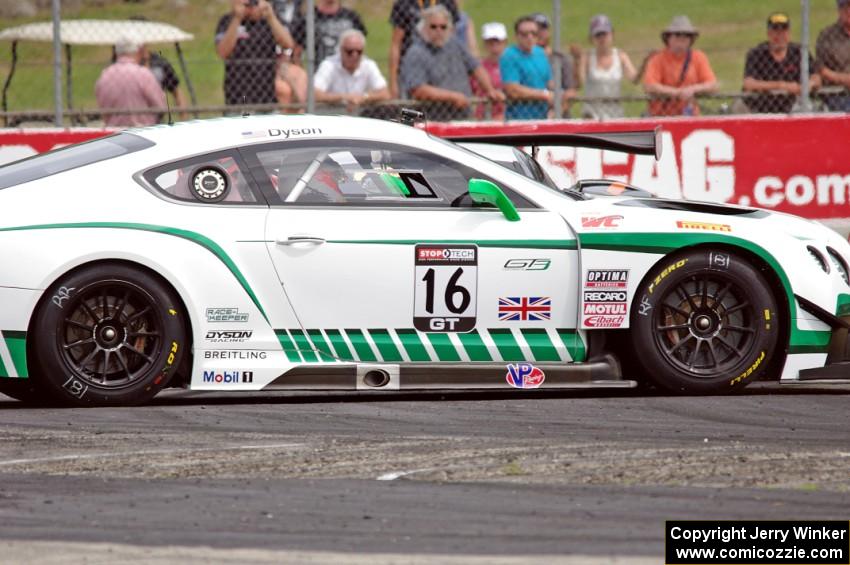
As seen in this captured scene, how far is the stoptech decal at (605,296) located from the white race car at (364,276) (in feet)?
0.03

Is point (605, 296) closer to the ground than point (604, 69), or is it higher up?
closer to the ground

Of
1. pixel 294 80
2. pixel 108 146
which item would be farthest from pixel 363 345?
pixel 294 80

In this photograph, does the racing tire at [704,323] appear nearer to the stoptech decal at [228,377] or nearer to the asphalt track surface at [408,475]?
the asphalt track surface at [408,475]

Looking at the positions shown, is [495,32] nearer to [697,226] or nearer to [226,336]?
[697,226]

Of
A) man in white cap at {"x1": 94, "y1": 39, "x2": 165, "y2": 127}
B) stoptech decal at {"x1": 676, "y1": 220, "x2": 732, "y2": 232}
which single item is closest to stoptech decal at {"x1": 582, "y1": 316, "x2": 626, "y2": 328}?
stoptech decal at {"x1": 676, "y1": 220, "x2": 732, "y2": 232}

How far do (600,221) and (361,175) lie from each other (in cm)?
123

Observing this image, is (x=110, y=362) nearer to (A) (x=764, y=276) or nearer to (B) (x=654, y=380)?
(B) (x=654, y=380)

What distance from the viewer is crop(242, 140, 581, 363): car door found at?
8.10 m

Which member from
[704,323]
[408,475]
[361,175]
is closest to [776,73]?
[704,323]

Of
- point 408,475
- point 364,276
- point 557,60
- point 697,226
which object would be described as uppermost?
point 557,60

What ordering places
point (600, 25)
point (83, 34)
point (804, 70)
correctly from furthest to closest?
point (600, 25) < point (83, 34) < point (804, 70)

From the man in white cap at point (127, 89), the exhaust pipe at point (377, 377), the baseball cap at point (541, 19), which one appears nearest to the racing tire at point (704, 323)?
the exhaust pipe at point (377, 377)

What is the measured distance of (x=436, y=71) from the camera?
1388 cm

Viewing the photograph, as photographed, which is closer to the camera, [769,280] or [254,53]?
[769,280]
